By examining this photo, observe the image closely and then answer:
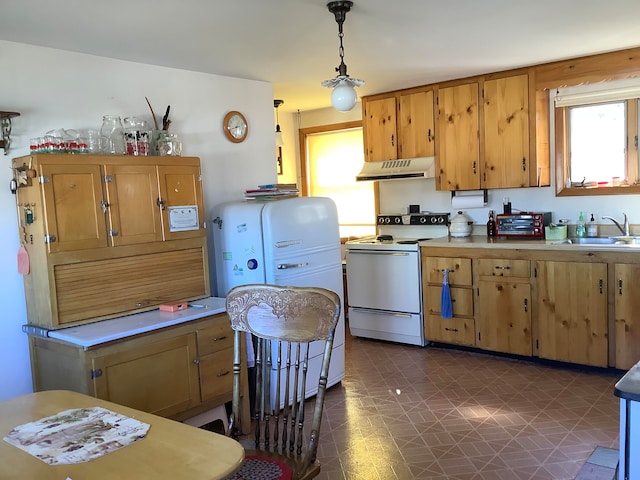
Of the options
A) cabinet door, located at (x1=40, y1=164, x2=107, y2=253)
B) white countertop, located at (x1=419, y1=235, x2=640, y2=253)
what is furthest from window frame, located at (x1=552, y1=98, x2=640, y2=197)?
cabinet door, located at (x1=40, y1=164, x2=107, y2=253)

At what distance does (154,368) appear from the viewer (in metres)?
2.70

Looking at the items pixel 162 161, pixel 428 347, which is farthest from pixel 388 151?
pixel 162 161

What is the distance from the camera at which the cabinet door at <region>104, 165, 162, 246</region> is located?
9.41 feet

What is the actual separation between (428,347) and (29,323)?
316 cm

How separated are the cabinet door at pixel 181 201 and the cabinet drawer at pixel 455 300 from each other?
214 cm

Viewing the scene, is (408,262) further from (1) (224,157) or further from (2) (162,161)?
(2) (162,161)

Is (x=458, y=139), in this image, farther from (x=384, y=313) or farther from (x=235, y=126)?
(x=235, y=126)

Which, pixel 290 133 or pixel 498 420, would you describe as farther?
pixel 290 133

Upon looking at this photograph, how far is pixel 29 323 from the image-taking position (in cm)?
282

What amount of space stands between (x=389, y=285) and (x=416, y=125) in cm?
148

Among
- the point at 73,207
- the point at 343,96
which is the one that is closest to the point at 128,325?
the point at 73,207

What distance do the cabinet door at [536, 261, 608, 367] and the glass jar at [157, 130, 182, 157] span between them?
2731mm

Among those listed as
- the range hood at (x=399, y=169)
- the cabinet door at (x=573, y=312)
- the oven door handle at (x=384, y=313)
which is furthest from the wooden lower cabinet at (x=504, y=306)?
the range hood at (x=399, y=169)

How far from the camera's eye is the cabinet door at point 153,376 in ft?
8.21
